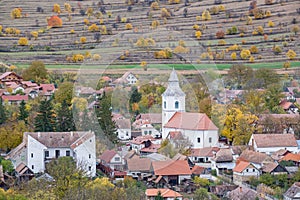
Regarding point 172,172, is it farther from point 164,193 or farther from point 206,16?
point 206,16

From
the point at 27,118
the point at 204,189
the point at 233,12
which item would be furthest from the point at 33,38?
the point at 204,189

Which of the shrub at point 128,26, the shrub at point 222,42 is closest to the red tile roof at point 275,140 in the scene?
the shrub at point 222,42

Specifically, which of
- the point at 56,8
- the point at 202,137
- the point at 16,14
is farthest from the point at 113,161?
the point at 56,8

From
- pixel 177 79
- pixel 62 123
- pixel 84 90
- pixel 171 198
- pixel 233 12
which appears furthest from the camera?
pixel 233 12

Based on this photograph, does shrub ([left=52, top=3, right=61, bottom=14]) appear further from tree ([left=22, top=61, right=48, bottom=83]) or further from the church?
the church

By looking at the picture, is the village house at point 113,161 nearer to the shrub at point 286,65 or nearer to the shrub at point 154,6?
the shrub at point 286,65

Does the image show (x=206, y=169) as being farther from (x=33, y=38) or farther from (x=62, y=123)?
(x=33, y=38)
